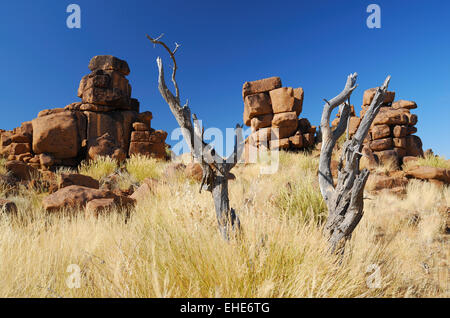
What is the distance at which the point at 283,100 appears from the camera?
1825 cm

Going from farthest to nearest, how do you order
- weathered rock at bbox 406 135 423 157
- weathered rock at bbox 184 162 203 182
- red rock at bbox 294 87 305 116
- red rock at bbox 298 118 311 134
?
1. red rock at bbox 294 87 305 116
2. red rock at bbox 298 118 311 134
3. weathered rock at bbox 406 135 423 157
4. weathered rock at bbox 184 162 203 182

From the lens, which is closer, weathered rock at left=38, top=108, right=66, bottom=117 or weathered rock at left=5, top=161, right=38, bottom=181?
weathered rock at left=5, top=161, right=38, bottom=181

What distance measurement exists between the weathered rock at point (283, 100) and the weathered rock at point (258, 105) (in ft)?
1.69

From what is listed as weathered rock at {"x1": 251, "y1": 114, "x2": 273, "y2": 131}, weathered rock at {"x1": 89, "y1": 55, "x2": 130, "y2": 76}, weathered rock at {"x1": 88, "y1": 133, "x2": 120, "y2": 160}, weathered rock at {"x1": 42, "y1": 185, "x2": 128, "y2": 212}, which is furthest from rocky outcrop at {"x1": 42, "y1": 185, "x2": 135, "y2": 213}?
weathered rock at {"x1": 251, "y1": 114, "x2": 273, "y2": 131}

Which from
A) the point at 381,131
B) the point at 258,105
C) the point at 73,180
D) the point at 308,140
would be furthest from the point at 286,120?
the point at 73,180

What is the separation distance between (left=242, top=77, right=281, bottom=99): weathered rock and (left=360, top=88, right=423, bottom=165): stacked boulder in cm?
704

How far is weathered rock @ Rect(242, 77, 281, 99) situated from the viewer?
62.4 ft

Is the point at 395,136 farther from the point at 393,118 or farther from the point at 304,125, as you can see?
the point at 304,125

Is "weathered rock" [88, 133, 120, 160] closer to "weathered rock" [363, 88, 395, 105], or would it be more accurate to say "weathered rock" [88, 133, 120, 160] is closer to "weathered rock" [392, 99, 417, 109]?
"weathered rock" [363, 88, 395, 105]

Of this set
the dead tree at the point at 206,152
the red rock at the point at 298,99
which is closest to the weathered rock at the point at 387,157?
the red rock at the point at 298,99

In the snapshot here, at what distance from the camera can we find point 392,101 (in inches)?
652
